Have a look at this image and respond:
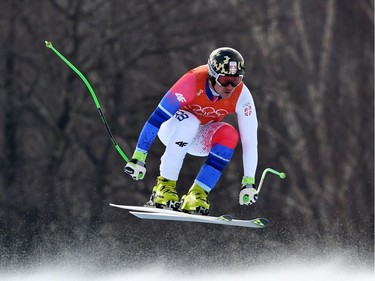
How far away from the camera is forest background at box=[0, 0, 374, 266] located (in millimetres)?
19203

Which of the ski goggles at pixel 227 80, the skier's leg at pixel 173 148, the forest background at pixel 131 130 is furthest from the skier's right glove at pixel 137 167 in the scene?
the forest background at pixel 131 130

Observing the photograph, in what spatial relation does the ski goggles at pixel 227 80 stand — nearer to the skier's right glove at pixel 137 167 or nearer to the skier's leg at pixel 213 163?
the skier's leg at pixel 213 163

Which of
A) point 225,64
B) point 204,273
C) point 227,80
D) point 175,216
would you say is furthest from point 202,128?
point 204,273

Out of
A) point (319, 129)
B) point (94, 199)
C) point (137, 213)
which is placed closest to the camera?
point (137, 213)

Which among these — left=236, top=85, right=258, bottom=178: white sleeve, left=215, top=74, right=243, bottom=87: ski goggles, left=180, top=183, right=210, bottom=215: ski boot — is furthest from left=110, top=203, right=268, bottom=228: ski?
left=215, top=74, right=243, bottom=87: ski goggles

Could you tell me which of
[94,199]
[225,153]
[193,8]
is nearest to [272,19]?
[193,8]

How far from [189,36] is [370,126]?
417cm

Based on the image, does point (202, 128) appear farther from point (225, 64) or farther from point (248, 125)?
point (225, 64)

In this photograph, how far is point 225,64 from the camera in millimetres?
9312

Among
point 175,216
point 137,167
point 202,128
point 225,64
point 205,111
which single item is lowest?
point 175,216

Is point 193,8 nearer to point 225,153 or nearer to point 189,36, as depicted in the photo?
point 189,36

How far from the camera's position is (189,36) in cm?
1975

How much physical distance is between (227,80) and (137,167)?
109 centimetres

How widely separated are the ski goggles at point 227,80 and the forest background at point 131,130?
9.32 metres
